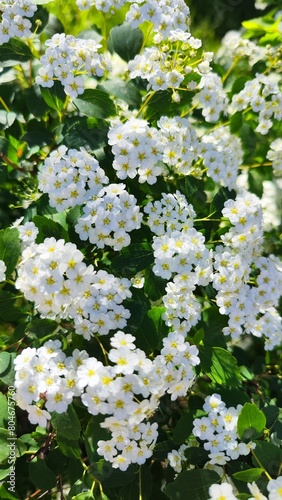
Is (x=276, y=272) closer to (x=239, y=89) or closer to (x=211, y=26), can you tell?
(x=239, y=89)

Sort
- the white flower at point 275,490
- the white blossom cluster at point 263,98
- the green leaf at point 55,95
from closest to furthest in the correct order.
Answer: the white flower at point 275,490
the green leaf at point 55,95
the white blossom cluster at point 263,98

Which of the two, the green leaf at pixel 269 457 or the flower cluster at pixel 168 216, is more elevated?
the flower cluster at pixel 168 216

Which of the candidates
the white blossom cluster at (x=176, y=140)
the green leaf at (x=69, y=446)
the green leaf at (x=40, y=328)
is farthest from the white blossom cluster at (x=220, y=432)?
the white blossom cluster at (x=176, y=140)

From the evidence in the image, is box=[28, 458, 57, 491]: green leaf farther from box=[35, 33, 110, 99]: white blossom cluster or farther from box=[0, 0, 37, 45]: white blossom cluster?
box=[0, 0, 37, 45]: white blossom cluster

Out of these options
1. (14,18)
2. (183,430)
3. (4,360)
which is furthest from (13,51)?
(183,430)

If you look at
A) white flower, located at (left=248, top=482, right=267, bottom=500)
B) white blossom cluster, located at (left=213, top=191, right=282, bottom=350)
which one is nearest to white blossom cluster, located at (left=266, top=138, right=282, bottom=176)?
white blossom cluster, located at (left=213, top=191, right=282, bottom=350)

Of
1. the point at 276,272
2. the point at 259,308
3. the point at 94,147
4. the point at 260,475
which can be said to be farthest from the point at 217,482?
the point at 94,147

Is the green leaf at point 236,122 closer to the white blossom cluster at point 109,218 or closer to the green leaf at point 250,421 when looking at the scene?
the white blossom cluster at point 109,218
